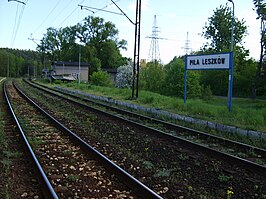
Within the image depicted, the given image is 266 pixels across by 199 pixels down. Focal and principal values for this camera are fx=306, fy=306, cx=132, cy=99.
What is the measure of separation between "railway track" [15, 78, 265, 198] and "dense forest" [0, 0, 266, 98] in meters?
23.2

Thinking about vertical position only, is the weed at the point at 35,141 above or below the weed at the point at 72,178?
above

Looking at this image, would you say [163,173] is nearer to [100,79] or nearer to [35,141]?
[35,141]

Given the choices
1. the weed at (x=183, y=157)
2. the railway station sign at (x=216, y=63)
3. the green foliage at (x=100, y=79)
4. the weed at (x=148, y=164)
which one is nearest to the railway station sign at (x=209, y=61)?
the railway station sign at (x=216, y=63)

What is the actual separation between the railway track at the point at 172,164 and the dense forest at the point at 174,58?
76.2 feet

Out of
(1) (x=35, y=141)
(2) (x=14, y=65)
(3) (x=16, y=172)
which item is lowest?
(3) (x=16, y=172)

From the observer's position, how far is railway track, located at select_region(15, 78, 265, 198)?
18.2 feet

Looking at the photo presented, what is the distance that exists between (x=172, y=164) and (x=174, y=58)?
37653mm

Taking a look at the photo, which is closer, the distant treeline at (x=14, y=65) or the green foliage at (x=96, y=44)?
the green foliage at (x=96, y=44)

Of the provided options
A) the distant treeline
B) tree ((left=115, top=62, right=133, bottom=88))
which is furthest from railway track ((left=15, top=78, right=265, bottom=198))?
the distant treeline

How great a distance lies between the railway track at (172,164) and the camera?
554 cm

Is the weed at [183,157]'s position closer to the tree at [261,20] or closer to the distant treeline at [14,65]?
the tree at [261,20]

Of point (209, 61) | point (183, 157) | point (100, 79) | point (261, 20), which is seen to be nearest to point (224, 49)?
point (261, 20)

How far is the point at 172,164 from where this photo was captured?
6.90m

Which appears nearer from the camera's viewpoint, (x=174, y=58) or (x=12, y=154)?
(x=12, y=154)
